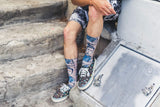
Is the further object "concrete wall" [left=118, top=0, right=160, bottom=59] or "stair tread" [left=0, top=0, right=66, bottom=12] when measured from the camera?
"stair tread" [left=0, top=0, right=66, bottom=12]

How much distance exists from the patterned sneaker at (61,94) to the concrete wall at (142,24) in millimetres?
695

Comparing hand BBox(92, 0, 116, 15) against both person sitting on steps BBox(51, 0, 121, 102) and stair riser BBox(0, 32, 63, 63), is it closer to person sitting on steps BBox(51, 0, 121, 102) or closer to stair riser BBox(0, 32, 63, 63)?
person sitting on steps BBox(51, 0, 121, 102)

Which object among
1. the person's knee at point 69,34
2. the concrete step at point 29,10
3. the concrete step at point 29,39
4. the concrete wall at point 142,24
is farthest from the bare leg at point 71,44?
the concrete step at point 29,10

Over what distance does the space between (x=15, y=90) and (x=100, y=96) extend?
2.34 ft

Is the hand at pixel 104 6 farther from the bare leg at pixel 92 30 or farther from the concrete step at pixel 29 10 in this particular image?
the concrete step at pixel 29 10

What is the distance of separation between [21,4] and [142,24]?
A: 1.19m

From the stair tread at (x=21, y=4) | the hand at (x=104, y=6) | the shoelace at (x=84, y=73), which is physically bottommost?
the shoelace at (x=84, y=73)

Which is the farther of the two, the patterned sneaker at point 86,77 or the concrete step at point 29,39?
the concrete step at point 29,39

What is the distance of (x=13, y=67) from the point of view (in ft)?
5.53

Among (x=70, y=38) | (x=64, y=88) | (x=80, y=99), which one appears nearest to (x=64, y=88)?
(x=64, y=88)

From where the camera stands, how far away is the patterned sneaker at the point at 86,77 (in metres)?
Result: 1.58

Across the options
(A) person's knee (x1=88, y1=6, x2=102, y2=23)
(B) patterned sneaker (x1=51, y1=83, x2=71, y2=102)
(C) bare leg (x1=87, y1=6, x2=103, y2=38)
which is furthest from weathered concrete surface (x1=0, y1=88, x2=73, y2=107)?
(A) person's knee (x1=88, y1=6, x2=102, y2=23)

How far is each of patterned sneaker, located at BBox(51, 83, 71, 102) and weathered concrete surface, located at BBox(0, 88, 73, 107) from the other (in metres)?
0.04

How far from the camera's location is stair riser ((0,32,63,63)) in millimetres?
1698
